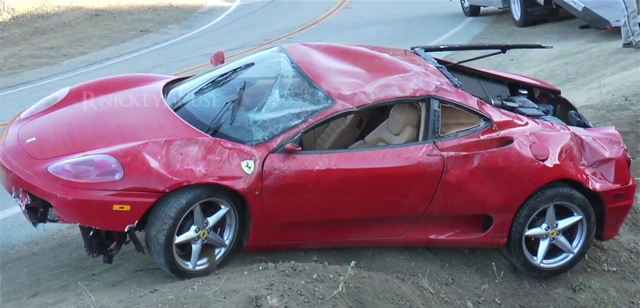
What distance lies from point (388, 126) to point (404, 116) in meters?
0.14

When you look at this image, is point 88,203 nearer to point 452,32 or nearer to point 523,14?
point 452,32

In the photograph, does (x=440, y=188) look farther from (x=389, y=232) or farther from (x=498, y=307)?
(x=498, y=307)

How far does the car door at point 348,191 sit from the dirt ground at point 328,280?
28cm

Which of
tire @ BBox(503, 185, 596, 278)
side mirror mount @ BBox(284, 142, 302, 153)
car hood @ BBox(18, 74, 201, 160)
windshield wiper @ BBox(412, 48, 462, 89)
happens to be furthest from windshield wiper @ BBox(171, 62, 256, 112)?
tire @ BBox(503, 185, 596, 278)

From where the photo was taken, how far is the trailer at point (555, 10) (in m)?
13.1

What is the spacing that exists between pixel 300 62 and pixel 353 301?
1.87 m

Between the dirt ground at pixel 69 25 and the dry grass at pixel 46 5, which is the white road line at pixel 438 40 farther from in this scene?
the dry grass at pixel 46 5

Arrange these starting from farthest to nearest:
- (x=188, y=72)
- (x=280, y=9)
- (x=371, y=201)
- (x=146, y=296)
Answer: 1. (x=280, y=9)
2. (x=188, y=72)
3. (x=371, y=201)
4. (x=146, y=296)

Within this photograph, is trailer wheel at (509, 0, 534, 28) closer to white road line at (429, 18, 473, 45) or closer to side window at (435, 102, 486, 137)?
white road line at (429, 18, 473, 45)

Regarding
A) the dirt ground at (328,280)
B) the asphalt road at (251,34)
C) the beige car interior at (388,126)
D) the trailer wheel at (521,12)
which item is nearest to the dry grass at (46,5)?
the asphalt road at (251,34)

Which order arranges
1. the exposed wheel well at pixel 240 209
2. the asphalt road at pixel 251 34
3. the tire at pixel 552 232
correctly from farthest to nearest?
the asphalt road at pixel 251 34, the tire at pixel 552 232, the exposed wheel well at pixel 240 209

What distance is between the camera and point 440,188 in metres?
5.00

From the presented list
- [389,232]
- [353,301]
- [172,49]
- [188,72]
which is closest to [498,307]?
[389,232]

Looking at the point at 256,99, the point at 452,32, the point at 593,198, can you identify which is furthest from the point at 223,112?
the point at 452,32
